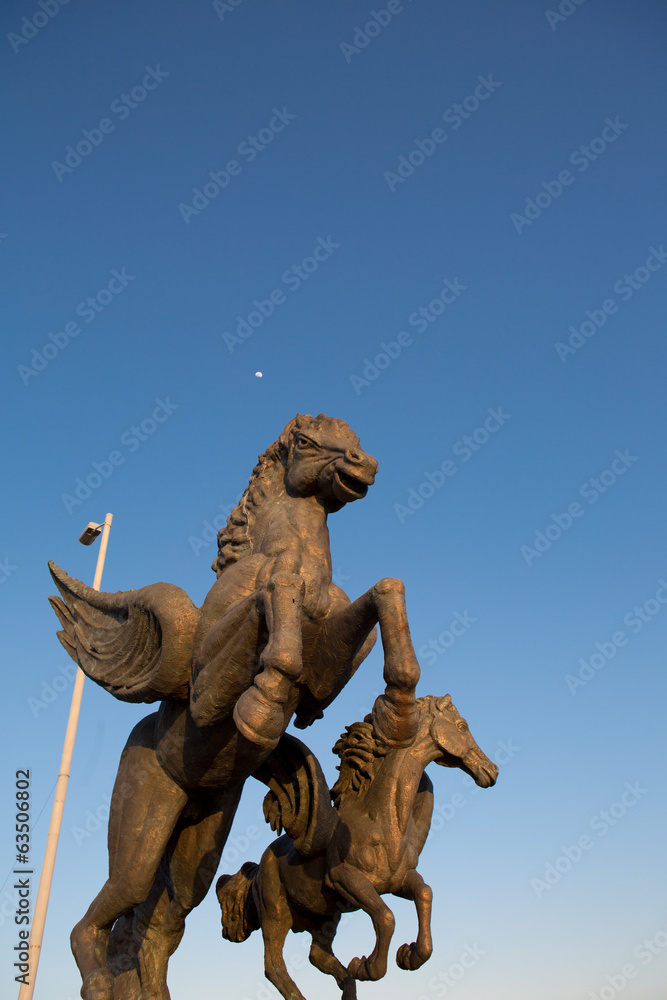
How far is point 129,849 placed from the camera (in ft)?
17.9

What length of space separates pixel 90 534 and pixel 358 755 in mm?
8136

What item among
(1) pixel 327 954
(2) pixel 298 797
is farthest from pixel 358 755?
(1) pixel 327 954

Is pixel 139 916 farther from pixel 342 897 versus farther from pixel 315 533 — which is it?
pixel 315 533

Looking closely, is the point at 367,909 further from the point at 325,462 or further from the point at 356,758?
the point at 325,462

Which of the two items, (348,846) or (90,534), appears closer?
(348,846)

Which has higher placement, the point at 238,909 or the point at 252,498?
the point at 252,498

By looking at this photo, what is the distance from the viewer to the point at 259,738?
4.00m

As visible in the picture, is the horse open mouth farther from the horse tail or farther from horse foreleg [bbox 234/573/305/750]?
the horse tail

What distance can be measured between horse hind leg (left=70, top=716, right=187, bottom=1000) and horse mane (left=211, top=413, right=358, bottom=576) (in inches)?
58.5

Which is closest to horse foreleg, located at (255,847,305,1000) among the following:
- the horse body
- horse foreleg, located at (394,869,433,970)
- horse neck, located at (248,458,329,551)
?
the horse body

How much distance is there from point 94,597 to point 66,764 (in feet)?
20.8

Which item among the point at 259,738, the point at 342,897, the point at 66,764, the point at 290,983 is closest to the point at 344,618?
the point at 259,738

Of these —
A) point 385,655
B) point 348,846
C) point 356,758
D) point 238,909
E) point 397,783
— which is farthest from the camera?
point 238,909

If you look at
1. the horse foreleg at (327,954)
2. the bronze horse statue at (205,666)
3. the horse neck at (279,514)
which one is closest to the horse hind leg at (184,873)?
the bronze horse statue at (205,666)
